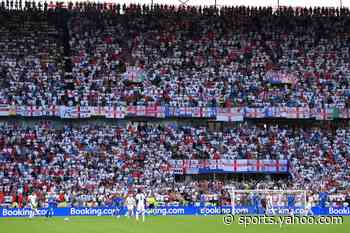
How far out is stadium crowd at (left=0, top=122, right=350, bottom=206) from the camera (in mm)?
57969

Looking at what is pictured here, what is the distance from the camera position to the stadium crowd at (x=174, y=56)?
219ft

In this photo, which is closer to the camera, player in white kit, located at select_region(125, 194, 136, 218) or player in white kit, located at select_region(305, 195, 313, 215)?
player in white kit, located at select_region(125, 194, 136, 218)

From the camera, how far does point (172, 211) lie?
54344 mm

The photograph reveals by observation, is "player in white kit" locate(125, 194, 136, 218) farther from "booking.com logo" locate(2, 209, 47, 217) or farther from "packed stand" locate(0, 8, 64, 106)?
"packed stand" locate(0, 8, 64, 106)

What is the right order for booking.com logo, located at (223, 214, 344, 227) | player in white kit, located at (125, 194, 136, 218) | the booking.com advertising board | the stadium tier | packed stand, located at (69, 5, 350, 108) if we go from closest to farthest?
booking.com logo, located at (223, 214, 344, 227), player in white kit, located at (125, 194, 136, 218), the booking.com advertising board, the stadium tier, packed stand, located at (69, 5, 350, 108)

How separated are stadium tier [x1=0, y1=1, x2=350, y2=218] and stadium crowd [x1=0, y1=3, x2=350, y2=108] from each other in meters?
0.12

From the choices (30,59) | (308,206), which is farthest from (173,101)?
(308,206)

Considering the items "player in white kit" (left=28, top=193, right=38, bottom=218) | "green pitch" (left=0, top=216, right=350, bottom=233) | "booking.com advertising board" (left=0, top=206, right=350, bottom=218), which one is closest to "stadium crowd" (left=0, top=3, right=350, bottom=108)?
"booking.com advertising board" (left=0, top=206, right=350, bottom=218)

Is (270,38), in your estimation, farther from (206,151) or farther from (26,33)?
(26,33)

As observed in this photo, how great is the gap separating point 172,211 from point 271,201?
23.5ft

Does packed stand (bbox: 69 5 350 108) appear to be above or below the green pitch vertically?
above

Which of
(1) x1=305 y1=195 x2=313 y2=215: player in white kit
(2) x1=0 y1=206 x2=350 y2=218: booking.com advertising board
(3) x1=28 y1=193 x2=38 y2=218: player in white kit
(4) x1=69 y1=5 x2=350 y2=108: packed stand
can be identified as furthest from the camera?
(4) x1=69 y1=5 x2=350 y2=108: packed stand

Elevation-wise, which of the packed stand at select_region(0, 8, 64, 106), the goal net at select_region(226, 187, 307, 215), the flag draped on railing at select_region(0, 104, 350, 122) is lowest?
the goal net at select_region(226, 187, 307, 215)

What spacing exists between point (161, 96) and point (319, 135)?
14707 mm
